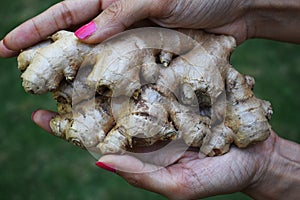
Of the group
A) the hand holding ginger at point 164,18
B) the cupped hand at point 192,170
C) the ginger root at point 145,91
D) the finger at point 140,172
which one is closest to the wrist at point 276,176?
the cupped hand at point 192,170

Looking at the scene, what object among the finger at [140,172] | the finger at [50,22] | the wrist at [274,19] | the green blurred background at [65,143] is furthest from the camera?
the green blurred background at [65,143]

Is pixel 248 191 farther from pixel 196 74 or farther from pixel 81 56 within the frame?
pixel 81 56

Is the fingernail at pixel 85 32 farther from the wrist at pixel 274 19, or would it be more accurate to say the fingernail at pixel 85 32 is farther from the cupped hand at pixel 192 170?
the wrist at pixel 274 19

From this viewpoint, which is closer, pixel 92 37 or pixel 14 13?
pixel 92 37

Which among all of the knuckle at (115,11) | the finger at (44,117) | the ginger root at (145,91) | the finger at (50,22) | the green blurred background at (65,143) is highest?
the knuckle at (115,11)

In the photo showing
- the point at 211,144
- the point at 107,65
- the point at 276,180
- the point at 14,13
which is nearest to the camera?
the point at 107,65

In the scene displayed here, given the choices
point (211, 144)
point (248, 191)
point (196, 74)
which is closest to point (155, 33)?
point (196, 74)

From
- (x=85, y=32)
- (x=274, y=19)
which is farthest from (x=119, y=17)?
(x=274, y=19)
